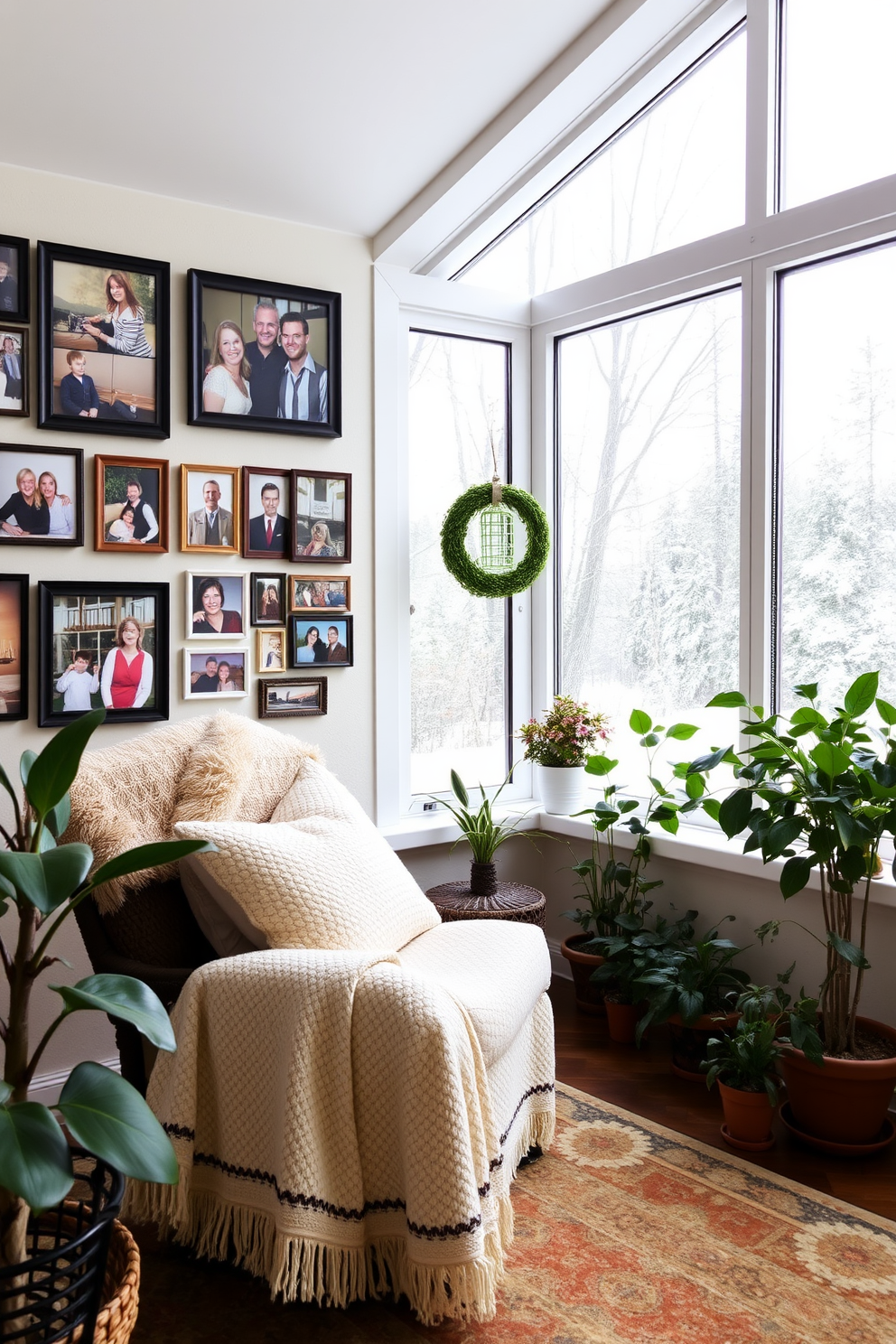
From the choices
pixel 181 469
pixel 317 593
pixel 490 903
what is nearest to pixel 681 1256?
pixel 490 903

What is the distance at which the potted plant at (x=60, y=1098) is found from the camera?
1.11m

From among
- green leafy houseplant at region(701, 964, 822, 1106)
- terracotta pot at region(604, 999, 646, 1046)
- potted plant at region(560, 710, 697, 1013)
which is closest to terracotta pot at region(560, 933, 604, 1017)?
potted plant at region(560, 710, 697, 1013)

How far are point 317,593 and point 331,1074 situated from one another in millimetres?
1733

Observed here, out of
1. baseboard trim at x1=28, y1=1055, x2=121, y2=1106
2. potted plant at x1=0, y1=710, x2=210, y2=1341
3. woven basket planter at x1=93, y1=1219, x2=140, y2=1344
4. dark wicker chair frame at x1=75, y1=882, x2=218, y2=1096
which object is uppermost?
potted plant at x1=0, y1=710, x2=210, y2=1341

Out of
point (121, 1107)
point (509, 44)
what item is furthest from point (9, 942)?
point (509, 44)

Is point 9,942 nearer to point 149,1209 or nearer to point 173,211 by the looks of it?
point 149,1209

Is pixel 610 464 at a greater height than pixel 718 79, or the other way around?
pixel 718 79

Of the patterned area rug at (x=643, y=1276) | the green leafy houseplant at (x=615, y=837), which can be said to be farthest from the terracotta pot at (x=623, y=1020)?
the patterned area rug at (x=643, y=1276)

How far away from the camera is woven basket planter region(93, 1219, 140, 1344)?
1.28 m

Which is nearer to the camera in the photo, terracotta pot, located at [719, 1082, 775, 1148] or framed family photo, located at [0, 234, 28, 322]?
terracotta pot, located at [719, 1082, 775, 1148]

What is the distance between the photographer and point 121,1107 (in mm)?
1183

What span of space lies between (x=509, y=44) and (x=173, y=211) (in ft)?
3.42

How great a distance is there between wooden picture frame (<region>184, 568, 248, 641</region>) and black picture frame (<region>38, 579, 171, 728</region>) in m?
0.07

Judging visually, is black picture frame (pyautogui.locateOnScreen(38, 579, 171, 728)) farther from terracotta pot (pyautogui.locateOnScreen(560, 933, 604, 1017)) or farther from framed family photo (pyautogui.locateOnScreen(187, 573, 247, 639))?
terracotta pot (pyautogui.locateOnScreen(560, 933, 604, 1017))
